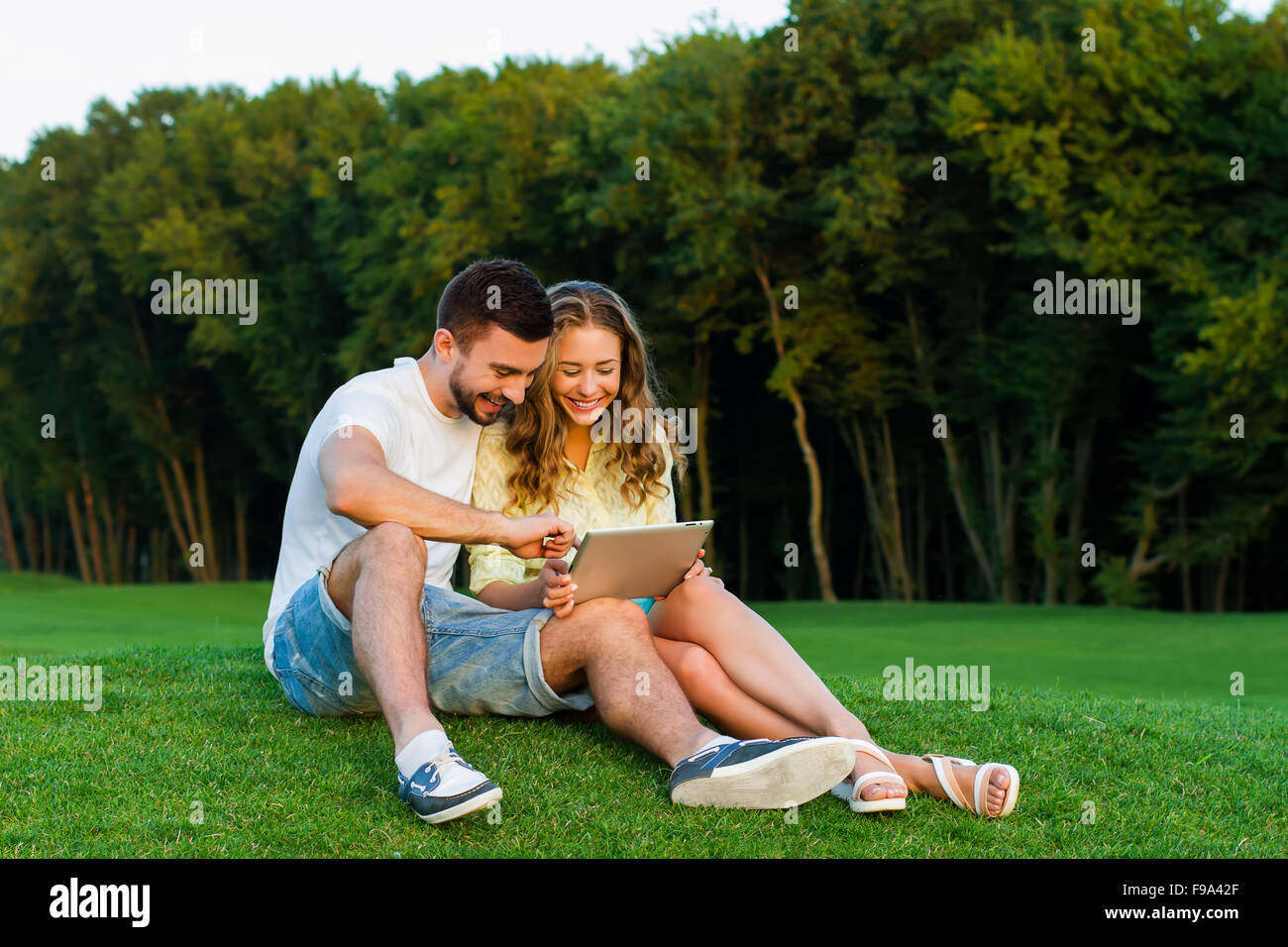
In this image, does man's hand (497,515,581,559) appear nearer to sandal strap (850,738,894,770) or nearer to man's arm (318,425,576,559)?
man's arm (318,425,576,559)

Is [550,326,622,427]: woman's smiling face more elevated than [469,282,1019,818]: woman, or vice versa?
[550,326,622,427]: woman's smiling face

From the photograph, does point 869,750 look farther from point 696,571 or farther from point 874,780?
point 696,571

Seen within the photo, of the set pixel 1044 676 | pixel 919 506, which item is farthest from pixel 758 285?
pixel 1044 676

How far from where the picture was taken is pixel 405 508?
431 centimetres

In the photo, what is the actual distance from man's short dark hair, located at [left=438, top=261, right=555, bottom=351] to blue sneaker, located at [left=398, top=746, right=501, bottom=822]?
65.8 inches

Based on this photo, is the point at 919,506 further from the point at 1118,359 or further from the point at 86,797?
the point at 86,797

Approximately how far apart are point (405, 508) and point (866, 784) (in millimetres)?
1746

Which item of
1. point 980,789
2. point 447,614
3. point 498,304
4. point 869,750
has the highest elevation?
point 498,304

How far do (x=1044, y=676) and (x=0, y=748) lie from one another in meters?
8.37

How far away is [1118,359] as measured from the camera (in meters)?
Answer: 21.1

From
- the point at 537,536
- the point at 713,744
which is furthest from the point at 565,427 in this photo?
the point at 713,744

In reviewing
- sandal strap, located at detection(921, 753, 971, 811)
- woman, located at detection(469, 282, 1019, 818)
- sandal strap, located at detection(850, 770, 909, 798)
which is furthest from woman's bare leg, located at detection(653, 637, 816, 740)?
sandal strap, located at detection(921, 753, 971, 811)

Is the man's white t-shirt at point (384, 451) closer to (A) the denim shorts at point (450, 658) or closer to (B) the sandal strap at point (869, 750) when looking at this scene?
(A) the denim shorts at point (450, 658)

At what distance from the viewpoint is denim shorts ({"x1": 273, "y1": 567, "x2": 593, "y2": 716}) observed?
453 cm
